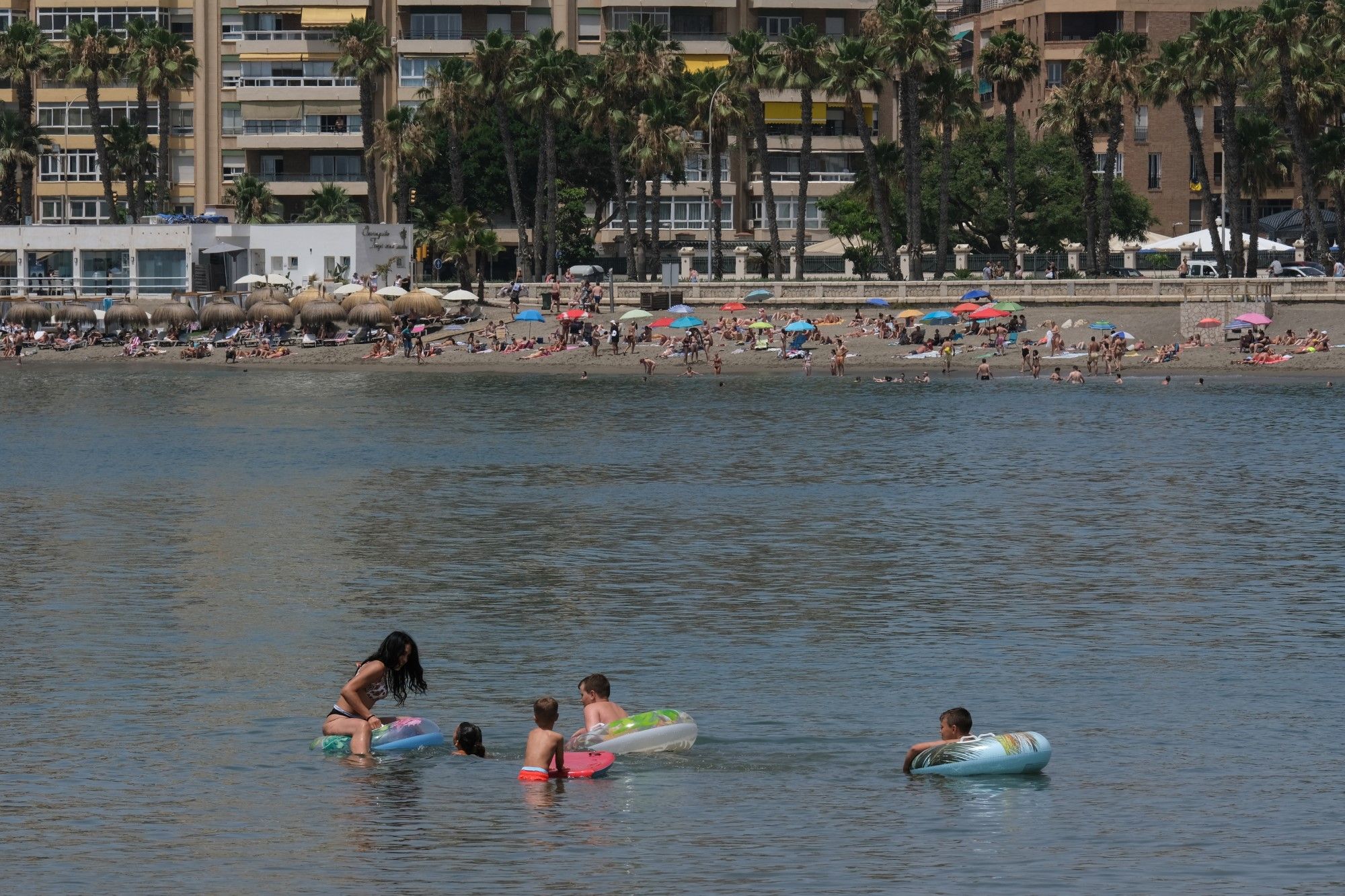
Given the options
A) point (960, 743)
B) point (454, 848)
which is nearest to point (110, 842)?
point (454, 848)

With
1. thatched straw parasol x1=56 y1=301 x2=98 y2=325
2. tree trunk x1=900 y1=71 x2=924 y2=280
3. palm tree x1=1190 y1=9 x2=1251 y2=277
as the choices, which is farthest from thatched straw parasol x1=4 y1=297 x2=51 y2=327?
palm tree x1=1190 y1=9 x2=1251 y2=277

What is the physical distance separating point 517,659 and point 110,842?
8848mm

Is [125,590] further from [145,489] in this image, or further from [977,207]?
[977,207]

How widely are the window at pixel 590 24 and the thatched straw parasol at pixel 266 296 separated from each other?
31.7 m

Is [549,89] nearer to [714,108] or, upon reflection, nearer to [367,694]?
[714,108]

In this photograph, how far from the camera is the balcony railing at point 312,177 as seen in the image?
118m

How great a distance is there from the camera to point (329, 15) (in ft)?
388

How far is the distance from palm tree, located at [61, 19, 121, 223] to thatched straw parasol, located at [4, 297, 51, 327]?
9531 millimetres

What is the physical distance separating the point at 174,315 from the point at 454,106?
58.9ft

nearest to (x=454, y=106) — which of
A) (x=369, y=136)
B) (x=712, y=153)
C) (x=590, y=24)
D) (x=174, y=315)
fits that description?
(x=369, y=136)

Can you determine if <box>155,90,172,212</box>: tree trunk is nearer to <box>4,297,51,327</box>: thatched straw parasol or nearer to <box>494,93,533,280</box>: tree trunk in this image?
<box>4,297,51,327</box>: thatched straw parasol

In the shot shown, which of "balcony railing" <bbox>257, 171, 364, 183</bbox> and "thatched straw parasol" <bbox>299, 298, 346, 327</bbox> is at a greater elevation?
"balcony railing" <bbox>257, 171, 364, 183</bbox>

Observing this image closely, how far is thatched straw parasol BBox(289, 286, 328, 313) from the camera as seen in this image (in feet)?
302

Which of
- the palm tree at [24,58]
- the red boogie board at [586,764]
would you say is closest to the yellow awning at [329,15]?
the palm tree at [24,58]
